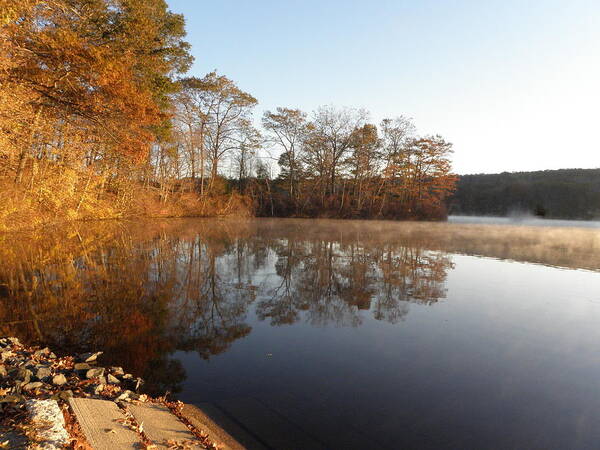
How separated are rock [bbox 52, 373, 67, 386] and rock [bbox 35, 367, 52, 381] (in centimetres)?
10

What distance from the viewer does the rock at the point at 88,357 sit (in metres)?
3.47

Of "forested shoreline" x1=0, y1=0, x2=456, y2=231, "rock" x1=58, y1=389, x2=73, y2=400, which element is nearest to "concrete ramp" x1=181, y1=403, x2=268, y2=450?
"rock" x1=58, y1=389, x2=73, y2=400

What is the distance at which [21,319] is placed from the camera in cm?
485

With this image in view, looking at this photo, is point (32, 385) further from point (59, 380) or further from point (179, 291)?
point (179, 291)

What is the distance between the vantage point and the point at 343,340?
450cm

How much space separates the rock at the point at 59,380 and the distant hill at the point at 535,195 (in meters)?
60.6

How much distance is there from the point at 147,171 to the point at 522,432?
30004 mm

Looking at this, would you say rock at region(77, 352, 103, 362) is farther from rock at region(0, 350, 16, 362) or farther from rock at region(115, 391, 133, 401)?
rock at region(115, 391, 133, 401)

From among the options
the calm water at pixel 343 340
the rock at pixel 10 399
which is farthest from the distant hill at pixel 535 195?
the rock at pixel 10 399

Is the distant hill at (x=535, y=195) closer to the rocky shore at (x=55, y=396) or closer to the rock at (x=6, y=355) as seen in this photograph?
the rocky shore at (x=55, y=396)

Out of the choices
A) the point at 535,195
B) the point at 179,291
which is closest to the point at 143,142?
the point at 179,291

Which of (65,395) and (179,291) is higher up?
(65,395)

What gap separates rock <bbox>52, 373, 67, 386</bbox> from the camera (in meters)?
2.80

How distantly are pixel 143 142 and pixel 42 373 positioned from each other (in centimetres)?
1439
